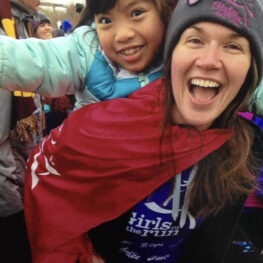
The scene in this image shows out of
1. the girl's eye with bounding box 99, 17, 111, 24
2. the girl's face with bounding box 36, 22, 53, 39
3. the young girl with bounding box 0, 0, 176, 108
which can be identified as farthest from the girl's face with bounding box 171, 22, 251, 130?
the girl's face with bounding box 36, 22, 53, 39

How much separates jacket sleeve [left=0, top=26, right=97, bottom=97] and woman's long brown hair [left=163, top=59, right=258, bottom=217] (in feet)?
0.84

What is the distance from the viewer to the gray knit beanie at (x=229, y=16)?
0.57 meters

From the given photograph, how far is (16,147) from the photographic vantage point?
136 cm

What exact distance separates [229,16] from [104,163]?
1.59 feet

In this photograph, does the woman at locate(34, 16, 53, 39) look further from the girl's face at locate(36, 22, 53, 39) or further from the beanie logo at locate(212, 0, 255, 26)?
the beanie logo at locate(212, 0, 255, 26)

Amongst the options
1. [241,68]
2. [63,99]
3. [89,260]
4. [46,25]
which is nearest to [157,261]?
[89,260]

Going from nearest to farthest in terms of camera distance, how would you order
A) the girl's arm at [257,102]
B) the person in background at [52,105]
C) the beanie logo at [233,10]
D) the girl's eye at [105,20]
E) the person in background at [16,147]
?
1. the beanie logo at [233,10]
2. the girl's eye at [105,20]
3. the girl's arm at [257,102]
4. the person in background at [16,147]
5. the person in background at [52,105]

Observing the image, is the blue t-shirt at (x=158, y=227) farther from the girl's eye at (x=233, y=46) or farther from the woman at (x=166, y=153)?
the girl's eye at (x=233, y=46)

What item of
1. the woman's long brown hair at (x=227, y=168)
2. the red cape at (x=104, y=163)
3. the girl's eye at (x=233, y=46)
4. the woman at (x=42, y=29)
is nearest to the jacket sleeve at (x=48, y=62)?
the red cape at (x=104, y=163)

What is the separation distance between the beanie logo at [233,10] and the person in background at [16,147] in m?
0.88

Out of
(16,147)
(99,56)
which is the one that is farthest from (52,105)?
(99,56)

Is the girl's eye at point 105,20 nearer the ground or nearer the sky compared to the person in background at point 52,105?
nearer the sky

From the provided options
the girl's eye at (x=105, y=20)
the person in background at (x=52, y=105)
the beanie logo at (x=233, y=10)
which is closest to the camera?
the beanie logo at (x=233, y=10)

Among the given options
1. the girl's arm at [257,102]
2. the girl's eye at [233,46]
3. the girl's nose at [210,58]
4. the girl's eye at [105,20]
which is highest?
the girl's eye at [105,20]
